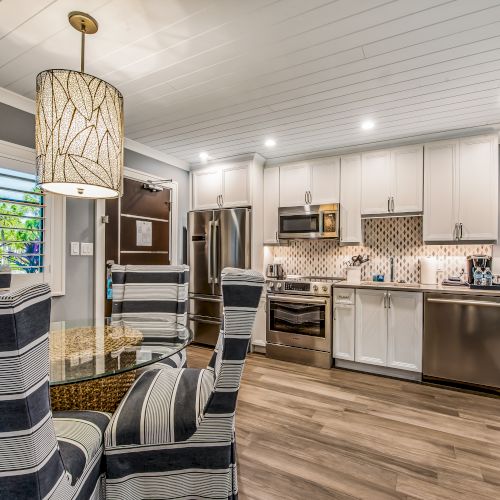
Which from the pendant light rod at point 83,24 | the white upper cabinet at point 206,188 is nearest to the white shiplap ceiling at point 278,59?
the pendant light rod at point 83,24

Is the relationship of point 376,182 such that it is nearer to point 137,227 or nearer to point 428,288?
point 428,288

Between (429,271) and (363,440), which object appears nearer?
(363,440)

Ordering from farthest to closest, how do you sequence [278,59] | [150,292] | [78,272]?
[78,272], [150,292], [278,59]

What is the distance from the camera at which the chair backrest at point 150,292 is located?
2.33 m

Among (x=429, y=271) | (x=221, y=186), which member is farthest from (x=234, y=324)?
(x=221, y=186)

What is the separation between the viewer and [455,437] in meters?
2.06

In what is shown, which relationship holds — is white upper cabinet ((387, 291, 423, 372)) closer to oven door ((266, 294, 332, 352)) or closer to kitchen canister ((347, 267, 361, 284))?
kitchen canister ((347, 267, 361, 284))

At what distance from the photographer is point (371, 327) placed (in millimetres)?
3172

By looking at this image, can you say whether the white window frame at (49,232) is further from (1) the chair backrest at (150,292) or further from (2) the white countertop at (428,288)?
(2) the white countertop at (428,288)

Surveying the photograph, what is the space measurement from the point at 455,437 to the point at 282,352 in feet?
5.92

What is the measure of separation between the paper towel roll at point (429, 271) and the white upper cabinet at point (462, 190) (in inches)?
10.2

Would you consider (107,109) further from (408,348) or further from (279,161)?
(408,348)

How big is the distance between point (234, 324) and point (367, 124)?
2576mm

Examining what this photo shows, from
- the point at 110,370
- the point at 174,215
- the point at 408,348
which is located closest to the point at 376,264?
the point at 408,348
